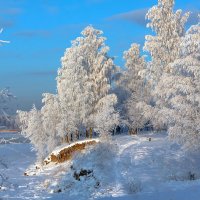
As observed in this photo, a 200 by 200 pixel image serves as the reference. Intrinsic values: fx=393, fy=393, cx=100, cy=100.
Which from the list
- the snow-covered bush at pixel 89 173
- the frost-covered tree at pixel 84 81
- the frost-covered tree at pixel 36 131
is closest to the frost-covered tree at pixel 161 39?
the frost-covered tree at pixel 84 81

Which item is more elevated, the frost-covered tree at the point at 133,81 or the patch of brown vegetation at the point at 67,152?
the frost-covered tree at the point at 133,81

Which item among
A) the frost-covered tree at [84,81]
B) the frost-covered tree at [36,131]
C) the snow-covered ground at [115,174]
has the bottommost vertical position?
the snow-covered ground at [115,174]

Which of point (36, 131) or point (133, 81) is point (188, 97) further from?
point (133, 81)

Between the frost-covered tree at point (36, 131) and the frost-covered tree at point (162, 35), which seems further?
the frost-covered tree at point (36, 131)

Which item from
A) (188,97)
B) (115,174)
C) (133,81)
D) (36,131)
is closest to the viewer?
(188,97)

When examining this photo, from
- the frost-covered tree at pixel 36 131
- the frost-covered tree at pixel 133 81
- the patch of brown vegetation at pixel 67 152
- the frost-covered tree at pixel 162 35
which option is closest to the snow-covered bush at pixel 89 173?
the patch of brown vegetation at pixel 67 152

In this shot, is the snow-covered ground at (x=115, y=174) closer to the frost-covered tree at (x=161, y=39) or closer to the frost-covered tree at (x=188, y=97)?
the frost-covered tree at (x=188, y=97)

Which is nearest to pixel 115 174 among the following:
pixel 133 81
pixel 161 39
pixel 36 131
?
pixel 161 39

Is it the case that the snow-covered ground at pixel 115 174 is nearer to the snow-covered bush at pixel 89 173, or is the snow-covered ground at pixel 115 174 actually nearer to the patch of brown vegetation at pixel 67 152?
the snow-covered bush at pixel 89 173

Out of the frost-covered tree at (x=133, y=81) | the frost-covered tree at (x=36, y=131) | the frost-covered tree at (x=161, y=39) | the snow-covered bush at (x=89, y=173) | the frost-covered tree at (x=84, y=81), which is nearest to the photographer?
the snow-covered bush at (x=89, y=173)

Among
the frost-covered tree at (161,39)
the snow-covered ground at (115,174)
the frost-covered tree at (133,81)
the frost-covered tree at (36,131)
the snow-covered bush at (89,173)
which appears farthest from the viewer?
the frost-covered tree at (133,81)

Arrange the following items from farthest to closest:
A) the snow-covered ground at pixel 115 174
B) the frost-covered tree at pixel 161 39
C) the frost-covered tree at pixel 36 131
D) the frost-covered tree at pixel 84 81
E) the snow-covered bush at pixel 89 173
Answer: the frost-covered tree at pixel 36 131
the frost-covered tree at pixel 84 81
the frost-covered tree at pixel 161 39
the snow-covered bush at pixel 89 173
the snow-covered ground at pixel 115 174

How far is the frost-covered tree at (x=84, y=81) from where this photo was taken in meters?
42.8

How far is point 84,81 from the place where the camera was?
43.4 meters
